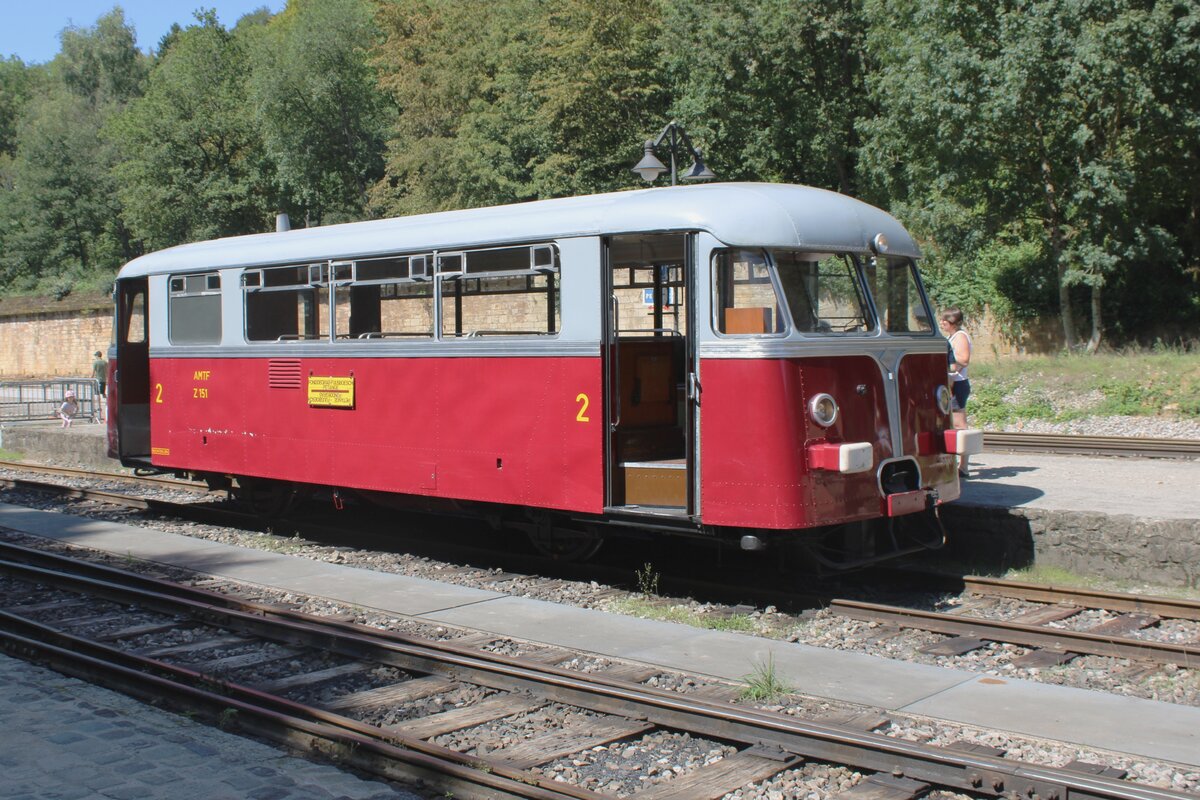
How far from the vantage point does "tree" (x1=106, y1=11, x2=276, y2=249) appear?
202 ft

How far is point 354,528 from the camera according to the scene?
1348 centimetres

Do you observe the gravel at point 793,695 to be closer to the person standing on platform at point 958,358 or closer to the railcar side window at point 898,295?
the railcar side window at point 898,295

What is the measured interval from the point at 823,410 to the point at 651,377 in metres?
1.80

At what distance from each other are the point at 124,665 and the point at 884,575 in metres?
5.99

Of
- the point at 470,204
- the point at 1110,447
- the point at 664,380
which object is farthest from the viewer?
the point at 470,204

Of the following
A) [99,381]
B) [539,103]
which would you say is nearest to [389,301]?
[99,381]

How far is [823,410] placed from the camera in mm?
8398

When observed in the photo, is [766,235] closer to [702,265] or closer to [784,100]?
[702,265]

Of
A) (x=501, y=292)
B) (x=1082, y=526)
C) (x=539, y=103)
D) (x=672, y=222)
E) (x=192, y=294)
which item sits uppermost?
(x=539, y=103)

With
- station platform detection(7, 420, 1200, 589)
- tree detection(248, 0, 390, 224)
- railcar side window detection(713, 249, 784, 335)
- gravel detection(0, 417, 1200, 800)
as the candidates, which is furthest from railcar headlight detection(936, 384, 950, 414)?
tree detection(248, 0, 390, 224)

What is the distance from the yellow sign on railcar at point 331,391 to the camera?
37.2 feet

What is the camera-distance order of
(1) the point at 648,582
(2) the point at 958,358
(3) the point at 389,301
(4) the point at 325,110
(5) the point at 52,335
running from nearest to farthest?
(1) the point at 648,582
(3) the point at 389,301
(2) the point at 958,358
(5) the point at 52,335
(4) the point at 325,110

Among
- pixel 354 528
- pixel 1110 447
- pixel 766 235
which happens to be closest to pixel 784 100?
pixel 1110 447

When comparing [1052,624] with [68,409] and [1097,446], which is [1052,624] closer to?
[1097,446]
